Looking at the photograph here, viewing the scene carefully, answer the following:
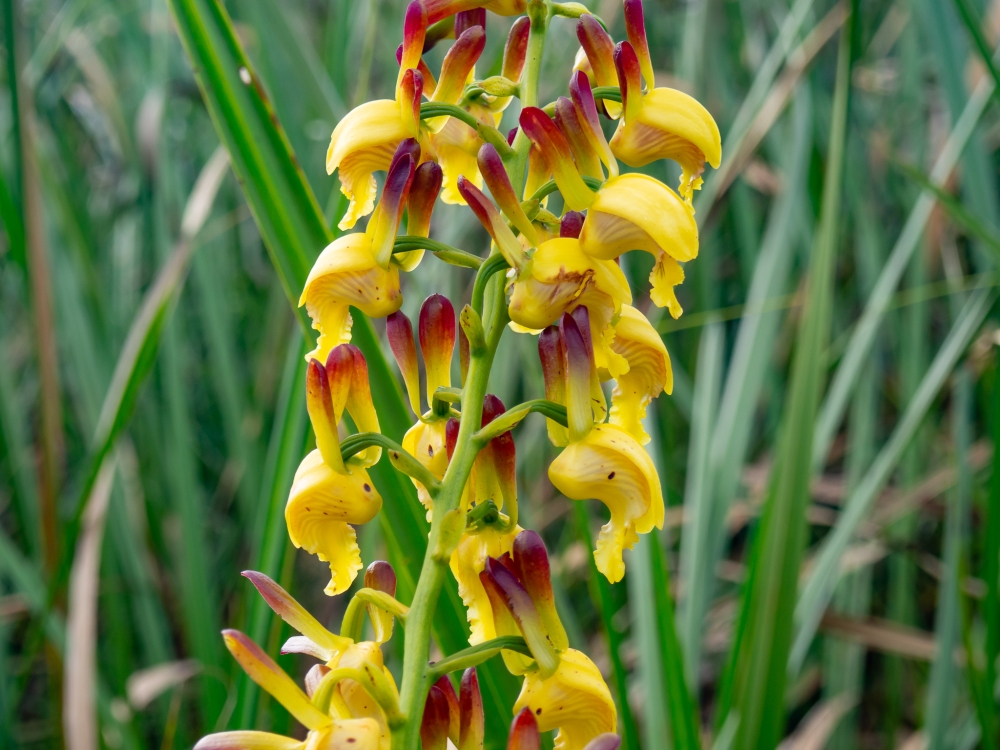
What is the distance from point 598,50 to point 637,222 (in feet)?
0.45

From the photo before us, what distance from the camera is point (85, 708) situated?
90 centimetres

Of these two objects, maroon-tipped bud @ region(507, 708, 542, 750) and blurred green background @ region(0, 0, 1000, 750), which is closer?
maroon-tipped bud @ region(507, 708, 542, 750)

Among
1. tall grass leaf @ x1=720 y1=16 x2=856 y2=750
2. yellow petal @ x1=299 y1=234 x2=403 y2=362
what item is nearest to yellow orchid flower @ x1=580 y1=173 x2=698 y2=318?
yellow petal @ x1=299 y1=234 x2=403 y2=362

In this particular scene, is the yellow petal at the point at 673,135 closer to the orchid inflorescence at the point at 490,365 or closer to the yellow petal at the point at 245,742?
the orchid inflorescence at the point at 490,365

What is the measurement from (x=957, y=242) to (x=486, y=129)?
4.82 feet

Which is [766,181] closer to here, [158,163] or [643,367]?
[158,163]

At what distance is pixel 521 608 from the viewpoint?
0.46 m

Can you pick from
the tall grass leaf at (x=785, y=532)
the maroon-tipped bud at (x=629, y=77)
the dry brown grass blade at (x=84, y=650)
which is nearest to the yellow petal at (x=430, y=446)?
the maroon-tipped bud at (x=629, y=77)

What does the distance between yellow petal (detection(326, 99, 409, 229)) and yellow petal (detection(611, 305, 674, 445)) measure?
0.17m

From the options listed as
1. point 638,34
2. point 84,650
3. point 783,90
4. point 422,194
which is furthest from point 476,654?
point 783,90

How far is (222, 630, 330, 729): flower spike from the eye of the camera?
0.39 metres

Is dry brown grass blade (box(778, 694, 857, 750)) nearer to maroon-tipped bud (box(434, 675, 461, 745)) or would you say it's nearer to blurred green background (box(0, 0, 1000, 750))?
blurred green background (box(0, 0, 1000, 750))

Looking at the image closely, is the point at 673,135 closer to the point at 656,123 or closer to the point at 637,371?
the point at 656,123

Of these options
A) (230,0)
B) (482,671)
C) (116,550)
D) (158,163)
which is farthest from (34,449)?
(482,671)
